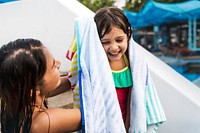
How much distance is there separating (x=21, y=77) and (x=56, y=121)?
8.1 inches

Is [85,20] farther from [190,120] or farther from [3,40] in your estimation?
[3,40]

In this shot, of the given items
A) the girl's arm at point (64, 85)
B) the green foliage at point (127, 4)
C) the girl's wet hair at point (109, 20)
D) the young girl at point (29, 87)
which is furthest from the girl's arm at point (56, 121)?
the green foliage at point (127, 4)

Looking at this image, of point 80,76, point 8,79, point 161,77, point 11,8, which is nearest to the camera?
point 8,79

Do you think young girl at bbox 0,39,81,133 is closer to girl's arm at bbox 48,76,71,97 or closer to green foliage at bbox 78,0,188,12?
girl's arm at bbox 48,76,71,97

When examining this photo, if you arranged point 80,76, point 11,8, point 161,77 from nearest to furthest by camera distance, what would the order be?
point 80,76
point 161,77
point 11,8

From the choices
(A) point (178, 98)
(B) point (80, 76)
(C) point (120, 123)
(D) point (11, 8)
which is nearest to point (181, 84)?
(A) point (178, 98)

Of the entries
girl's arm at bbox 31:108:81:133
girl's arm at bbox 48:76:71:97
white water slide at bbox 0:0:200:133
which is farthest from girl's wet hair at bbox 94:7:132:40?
white water slide at bbox 0:0:200:133

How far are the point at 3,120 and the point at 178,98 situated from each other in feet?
3.44

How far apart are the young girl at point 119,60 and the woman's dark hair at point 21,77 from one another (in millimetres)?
228

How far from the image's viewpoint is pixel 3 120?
1268 mm

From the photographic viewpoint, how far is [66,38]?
83.2 inches

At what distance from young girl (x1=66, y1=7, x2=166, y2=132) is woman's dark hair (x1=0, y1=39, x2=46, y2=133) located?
23 cm

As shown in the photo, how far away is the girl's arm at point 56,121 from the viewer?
114 centimetres

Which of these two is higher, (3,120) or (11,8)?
(11,8)
